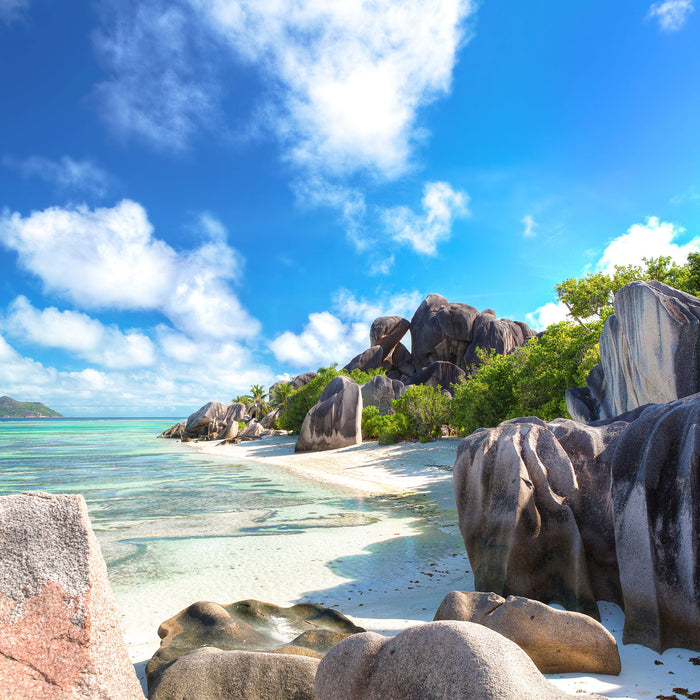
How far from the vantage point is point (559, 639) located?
366 centimetres

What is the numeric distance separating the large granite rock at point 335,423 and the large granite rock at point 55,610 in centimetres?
2143

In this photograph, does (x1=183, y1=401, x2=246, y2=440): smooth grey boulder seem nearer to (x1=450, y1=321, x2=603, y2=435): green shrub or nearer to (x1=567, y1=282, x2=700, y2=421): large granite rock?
(x1=450, y1=321, x2=603, y2=435): green shrub

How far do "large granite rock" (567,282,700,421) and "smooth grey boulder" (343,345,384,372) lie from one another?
109 ft

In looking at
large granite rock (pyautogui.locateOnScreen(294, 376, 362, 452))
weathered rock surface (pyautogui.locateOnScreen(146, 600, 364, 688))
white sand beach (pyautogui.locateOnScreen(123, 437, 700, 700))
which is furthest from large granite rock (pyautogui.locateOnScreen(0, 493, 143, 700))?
large granite rock (pyautogui.locateOnScreen(294, 376, 362, 452))

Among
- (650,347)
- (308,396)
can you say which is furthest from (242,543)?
(308,396)

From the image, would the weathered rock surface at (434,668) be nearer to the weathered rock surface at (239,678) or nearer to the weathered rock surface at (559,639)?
the weathered rock surface at (239,678)

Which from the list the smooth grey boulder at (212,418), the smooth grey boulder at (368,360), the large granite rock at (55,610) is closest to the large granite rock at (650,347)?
the large granite rock at (55,610)

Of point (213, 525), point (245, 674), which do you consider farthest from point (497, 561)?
point (213, 525)

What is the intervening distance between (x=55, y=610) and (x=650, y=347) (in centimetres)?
1045

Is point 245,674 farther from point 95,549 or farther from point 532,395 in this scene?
point 532,395

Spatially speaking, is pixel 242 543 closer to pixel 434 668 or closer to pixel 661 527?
pixel 661 527

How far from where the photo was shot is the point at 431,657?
223 cm

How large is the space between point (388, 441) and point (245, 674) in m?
19.4

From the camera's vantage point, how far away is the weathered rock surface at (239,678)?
10.0 feet
